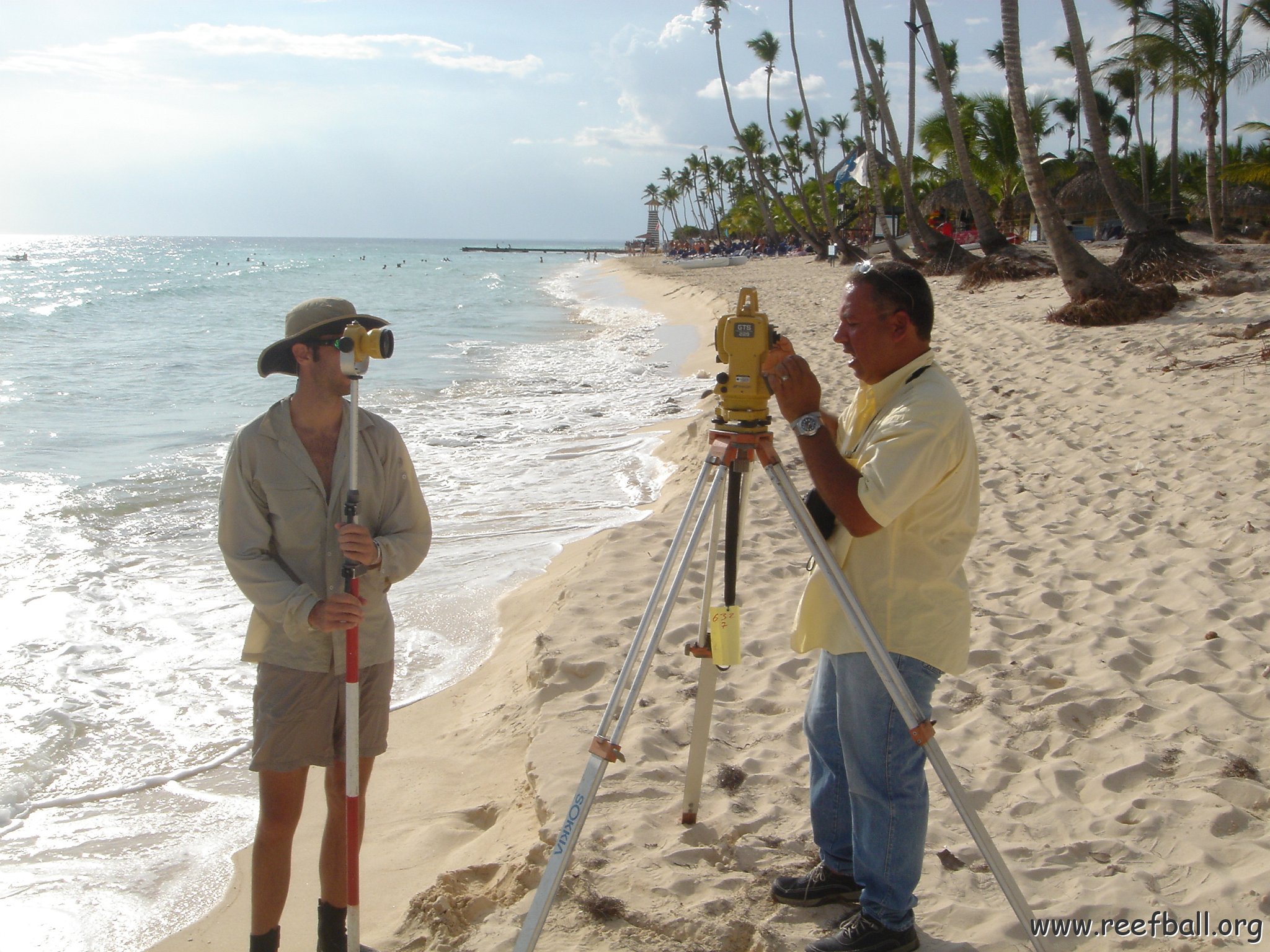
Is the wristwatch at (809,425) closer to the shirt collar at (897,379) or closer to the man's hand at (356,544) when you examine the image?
the shirt collar at (897,379)

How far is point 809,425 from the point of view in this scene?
2.05 m

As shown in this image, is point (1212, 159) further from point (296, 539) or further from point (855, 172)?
point (855, 172)

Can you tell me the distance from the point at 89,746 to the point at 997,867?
394 centimetres

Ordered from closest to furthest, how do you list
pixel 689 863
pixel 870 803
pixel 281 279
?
pixel 870 803 < pixel 689 863 < pixel 281 279

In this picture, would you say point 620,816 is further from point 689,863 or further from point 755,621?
point 755,621

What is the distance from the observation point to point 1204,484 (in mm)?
5859

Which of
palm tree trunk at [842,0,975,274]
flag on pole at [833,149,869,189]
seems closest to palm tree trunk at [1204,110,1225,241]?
palm tree trunk at [842,0,975,274]

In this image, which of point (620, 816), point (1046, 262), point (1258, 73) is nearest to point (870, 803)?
point (620, 816)

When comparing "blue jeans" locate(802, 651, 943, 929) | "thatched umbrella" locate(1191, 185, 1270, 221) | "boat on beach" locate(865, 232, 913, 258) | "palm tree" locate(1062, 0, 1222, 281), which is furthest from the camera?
"boat on beach" locate(865, 232, 913, 258)

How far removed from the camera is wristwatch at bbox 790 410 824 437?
2043 mm
